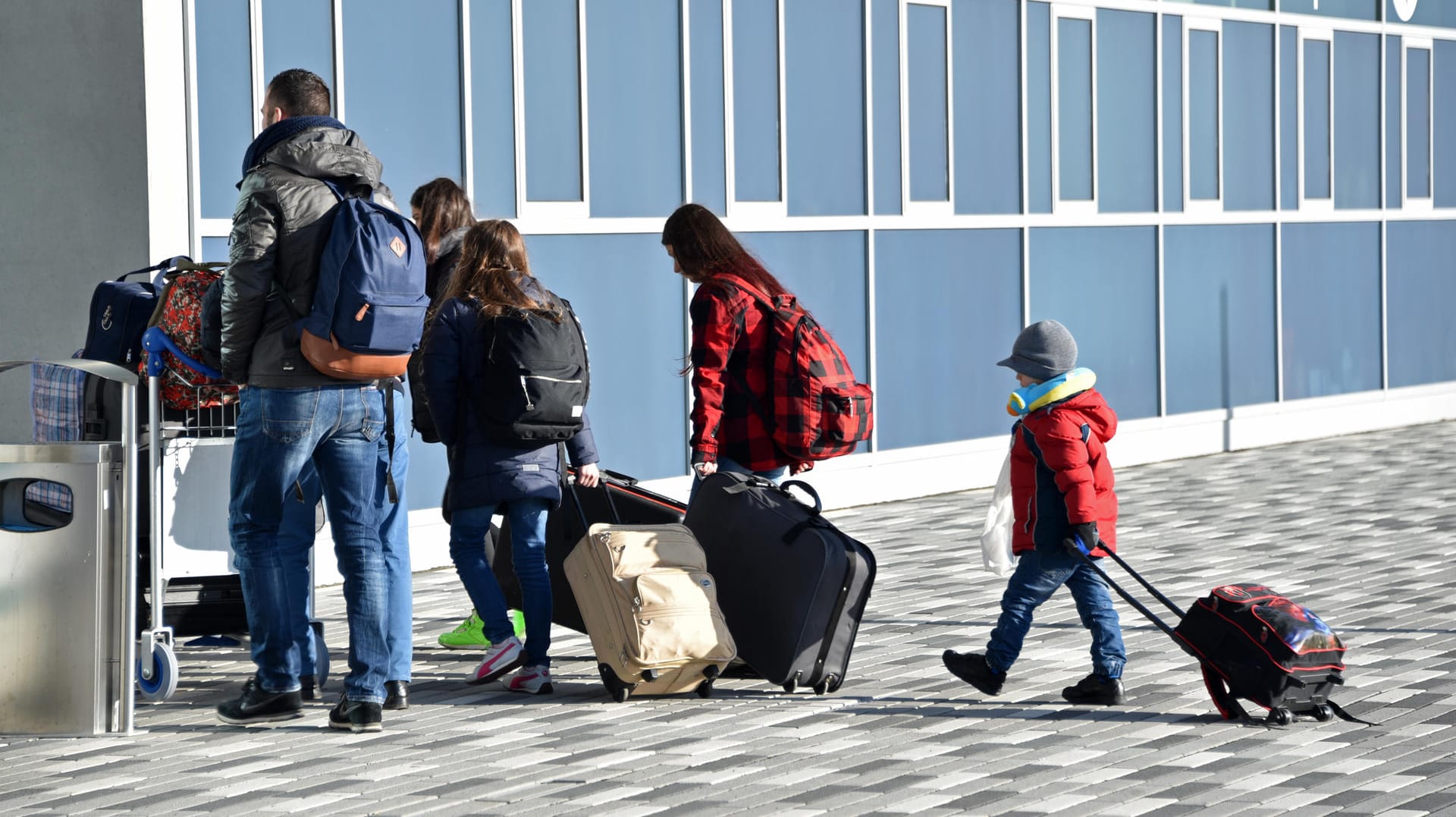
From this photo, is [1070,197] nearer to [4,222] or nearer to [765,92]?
[765,92]

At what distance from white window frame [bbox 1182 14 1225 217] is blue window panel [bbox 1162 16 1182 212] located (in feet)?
0.11

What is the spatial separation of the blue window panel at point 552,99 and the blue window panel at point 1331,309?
26.7ft

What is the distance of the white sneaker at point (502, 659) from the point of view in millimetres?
7027

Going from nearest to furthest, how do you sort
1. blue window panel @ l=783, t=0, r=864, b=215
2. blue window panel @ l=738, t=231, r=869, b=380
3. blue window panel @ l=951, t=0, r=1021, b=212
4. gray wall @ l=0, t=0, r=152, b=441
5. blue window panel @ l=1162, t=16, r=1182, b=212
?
gray wall @ l=0, t=0, r=152, b=441 → blue window panel @ l=738, t=231, r=869, b=380 → blue window panel @ l=783, t=0, r=864, b=215 → blue window panel @ l=951, t=0, r=1021, b=212 → blue window panel @ l=1162, t=16, r=1182, b=212

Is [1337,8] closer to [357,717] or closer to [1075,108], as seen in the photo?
[1075,108]

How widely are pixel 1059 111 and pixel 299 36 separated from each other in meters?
6.66

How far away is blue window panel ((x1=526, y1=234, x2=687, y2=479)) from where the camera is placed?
36.5ft

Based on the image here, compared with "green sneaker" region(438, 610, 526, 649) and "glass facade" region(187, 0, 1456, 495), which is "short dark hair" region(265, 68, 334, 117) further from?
"glass facade" region(187, 0, 1456, 495)

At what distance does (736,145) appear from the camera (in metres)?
12.2

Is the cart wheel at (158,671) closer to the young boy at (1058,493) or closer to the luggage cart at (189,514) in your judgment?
the luggage cart at (189,514)

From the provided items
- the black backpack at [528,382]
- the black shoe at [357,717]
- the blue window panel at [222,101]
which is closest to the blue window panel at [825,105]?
the blue window panel at [222,101]

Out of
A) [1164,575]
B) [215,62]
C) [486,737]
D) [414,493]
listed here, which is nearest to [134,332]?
A: [486,737]

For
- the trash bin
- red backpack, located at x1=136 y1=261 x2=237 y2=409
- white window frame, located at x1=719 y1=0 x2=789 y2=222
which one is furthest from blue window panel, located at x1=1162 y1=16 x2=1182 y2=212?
the trash bin

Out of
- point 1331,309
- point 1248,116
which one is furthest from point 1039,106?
point 1331,309
